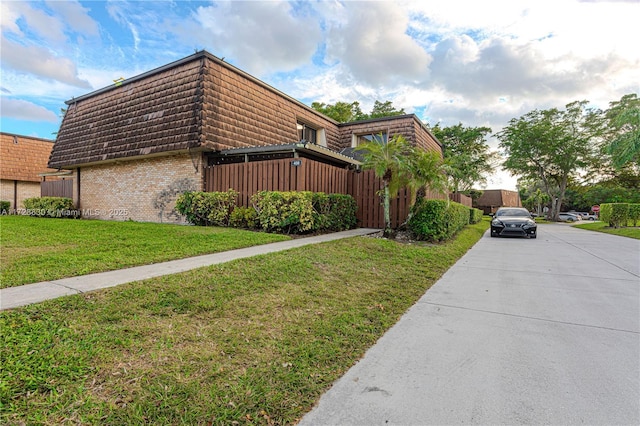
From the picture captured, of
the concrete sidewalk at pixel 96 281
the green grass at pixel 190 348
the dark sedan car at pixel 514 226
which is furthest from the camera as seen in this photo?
the dark sedan car at pixel 514 226

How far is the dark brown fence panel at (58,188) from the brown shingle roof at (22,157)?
9.80 ft

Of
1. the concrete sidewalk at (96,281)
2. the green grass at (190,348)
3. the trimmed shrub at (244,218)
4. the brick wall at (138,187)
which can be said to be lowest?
the green grass at (190,348)


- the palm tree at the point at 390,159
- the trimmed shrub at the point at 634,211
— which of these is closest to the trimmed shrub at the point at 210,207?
the palm tree at the point at 390,159

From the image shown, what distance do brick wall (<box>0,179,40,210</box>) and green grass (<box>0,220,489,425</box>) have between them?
85.2ft

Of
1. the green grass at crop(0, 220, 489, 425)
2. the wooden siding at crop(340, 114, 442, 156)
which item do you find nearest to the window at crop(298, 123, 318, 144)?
the wooden siding at crop(340, 114, 442, 156)

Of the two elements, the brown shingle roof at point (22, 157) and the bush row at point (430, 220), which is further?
the brown shingle roof at point (22, 157)

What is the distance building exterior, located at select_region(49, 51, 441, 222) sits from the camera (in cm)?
1145

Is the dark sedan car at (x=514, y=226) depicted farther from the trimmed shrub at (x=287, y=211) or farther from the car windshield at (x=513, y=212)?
the trimmed shrub at (x=287, y=211)

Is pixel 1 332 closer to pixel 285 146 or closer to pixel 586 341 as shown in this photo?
pixel 586 341

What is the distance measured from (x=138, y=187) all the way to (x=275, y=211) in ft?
28.5

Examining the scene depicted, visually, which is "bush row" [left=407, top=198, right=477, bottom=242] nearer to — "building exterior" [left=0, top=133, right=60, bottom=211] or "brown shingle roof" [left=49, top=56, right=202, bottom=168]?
"brown shingle roof" [left=49, top=56, right=202, bottom=168]

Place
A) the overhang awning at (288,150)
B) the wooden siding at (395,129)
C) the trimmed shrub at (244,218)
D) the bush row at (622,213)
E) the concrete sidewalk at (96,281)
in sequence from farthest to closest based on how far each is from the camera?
the bush row at (622,213) < the wooden siding at (395,129) < the overhang awning at (288,150) < the trimmed shrub at (244,218) < the concrete sidewalk at (96,281)

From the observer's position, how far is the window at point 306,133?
1675 centimetres

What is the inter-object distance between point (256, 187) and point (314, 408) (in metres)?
9.01
